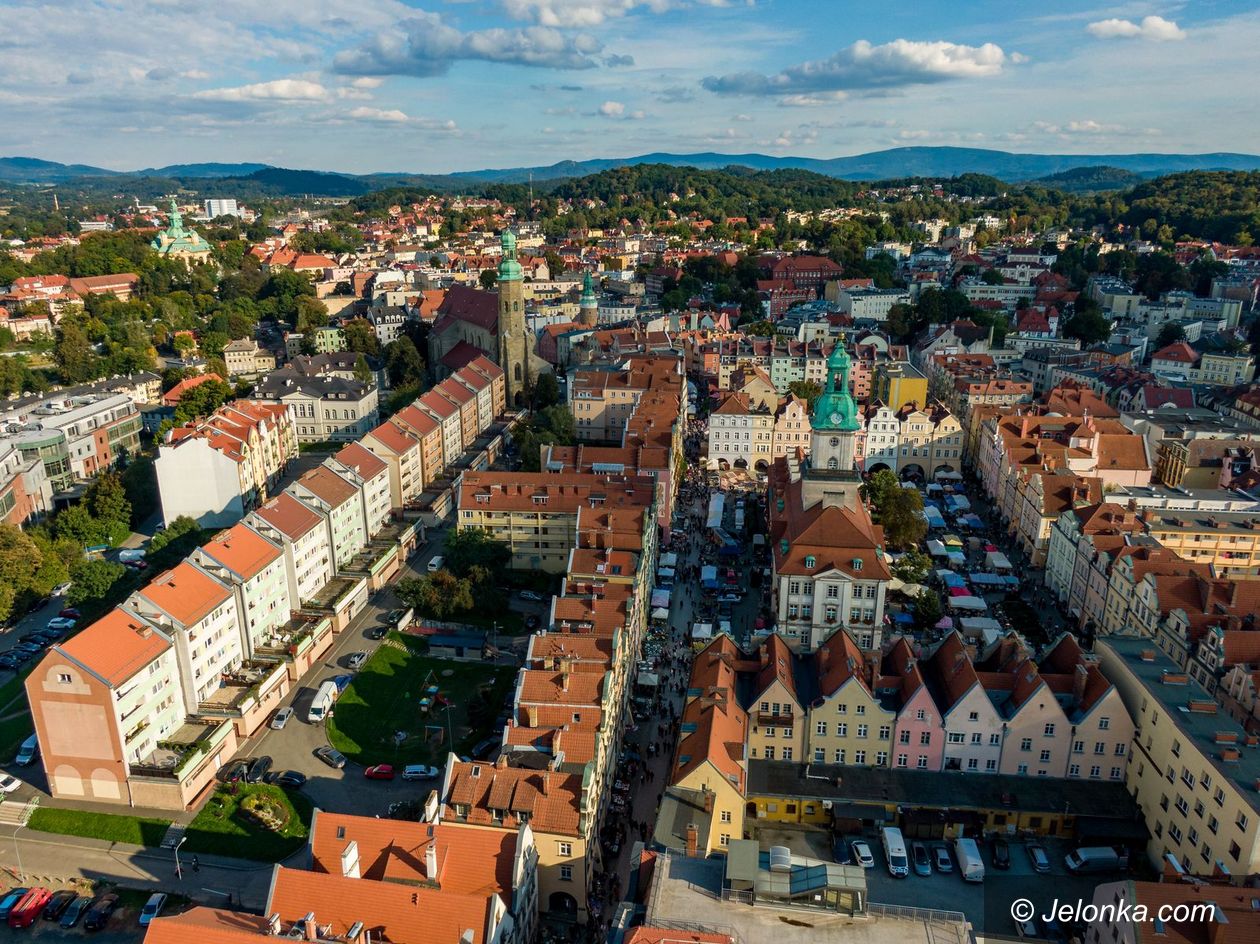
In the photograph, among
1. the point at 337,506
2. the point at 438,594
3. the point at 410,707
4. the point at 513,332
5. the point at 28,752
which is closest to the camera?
the point at 28,752

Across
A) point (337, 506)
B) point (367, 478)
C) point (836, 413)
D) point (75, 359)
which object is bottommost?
point (337, 506)

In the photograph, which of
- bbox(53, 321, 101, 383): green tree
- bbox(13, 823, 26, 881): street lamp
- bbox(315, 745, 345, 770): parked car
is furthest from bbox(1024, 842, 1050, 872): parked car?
bbox(53, 321, 101, 383): green tree

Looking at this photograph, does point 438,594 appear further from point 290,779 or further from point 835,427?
point 835,427

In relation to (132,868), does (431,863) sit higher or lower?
higher

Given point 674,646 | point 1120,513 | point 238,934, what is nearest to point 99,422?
point 674,646

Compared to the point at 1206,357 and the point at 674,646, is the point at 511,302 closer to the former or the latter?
the point at 674,646

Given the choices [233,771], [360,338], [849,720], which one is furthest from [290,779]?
[360,338]
